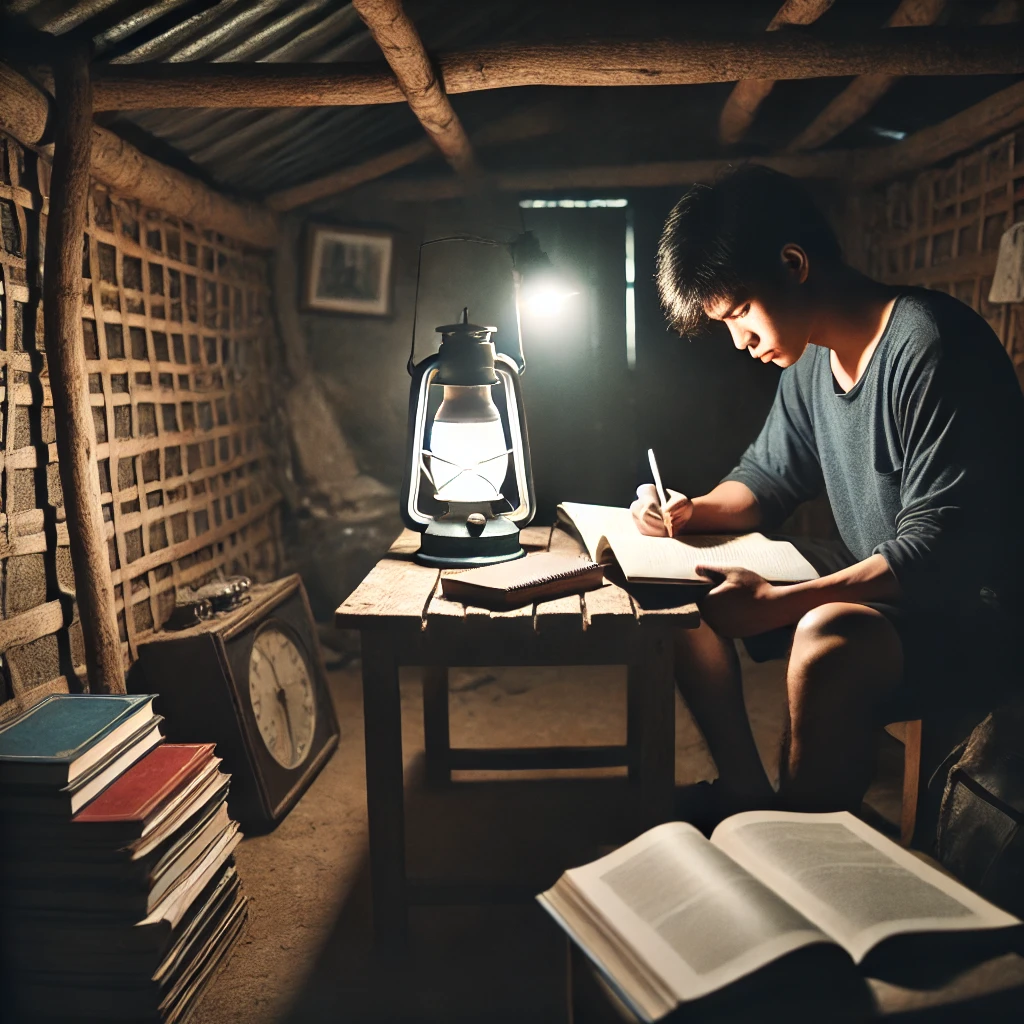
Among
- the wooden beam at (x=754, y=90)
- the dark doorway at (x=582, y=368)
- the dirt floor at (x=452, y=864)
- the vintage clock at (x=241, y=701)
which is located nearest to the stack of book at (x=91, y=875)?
the dirt floor at (x=452, y=864)

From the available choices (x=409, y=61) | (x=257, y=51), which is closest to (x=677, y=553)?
(x=409, y=61)

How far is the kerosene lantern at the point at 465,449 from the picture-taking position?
191 cm

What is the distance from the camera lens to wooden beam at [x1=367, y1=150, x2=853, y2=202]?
371cm

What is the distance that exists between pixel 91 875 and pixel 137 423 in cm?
146

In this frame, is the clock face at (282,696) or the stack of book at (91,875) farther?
the clock face at (282,696)

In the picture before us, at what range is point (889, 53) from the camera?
2223 mm

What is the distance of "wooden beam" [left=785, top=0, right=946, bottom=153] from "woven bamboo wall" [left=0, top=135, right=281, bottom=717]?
222 centimetres

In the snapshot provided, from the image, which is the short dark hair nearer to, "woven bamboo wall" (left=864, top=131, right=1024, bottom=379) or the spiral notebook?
the spiral notebook

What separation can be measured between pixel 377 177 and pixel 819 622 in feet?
9.52

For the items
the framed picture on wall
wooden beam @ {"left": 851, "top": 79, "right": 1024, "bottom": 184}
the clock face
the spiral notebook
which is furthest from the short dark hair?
the framed picture on wall

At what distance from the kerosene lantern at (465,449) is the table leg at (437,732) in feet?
2.38

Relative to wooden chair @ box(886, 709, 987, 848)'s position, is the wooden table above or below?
above

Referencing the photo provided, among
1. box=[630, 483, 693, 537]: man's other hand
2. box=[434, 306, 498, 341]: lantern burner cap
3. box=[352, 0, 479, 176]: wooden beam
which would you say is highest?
box=[352, 0, 479, 176]: wooden beam

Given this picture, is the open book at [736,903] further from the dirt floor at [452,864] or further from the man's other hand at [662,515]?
the man's other hand at [662,515]
